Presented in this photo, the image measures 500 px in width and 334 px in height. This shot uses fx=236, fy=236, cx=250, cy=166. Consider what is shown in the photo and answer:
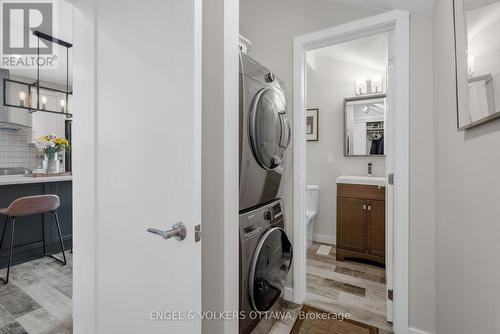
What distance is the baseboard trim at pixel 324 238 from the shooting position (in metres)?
3.21

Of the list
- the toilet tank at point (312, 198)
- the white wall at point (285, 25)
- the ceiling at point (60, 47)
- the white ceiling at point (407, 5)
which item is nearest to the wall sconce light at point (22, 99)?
the ceiling at point (60, 47)

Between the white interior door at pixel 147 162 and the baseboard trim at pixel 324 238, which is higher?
the white interior door at pixel 147 162

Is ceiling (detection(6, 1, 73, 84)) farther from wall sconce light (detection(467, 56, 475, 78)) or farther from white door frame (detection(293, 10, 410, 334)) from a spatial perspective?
wall sconce light (detection(467, 56, 475, 78))

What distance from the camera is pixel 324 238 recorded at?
3.26 metres

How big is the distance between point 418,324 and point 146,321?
1.64m

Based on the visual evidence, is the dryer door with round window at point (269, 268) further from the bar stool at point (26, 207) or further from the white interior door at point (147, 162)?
the bar stool at point (26, 207)

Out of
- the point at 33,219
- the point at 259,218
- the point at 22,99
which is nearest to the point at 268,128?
the point at 259,218

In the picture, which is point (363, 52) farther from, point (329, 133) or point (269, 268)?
point (269, 268)

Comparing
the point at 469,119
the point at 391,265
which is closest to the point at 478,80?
the point at 469,119

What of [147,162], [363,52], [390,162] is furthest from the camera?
[363,52]

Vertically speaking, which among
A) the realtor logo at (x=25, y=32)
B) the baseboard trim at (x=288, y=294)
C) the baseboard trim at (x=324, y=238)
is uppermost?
the realtor logo at (x=25, y=32)

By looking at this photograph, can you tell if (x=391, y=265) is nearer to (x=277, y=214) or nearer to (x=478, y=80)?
(x=277, y=214)

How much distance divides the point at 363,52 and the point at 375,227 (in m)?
2.04

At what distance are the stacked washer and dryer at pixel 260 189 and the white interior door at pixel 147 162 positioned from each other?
43 centimetres
